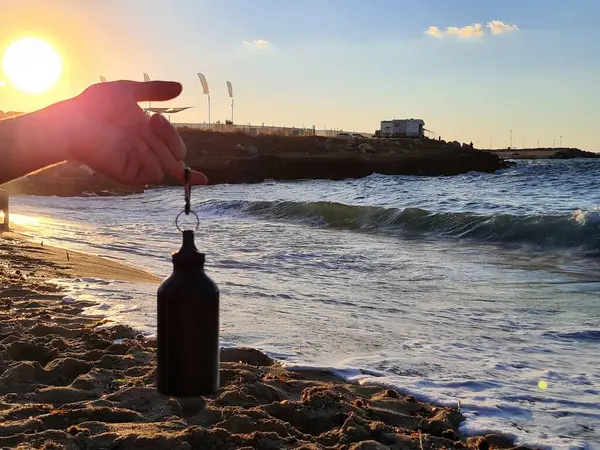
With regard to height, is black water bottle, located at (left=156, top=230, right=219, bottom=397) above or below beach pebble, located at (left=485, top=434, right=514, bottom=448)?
above

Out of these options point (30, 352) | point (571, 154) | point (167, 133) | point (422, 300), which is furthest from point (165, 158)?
point (571, 154)

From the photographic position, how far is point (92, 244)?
436 inches

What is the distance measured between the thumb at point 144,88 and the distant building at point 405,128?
72.3m

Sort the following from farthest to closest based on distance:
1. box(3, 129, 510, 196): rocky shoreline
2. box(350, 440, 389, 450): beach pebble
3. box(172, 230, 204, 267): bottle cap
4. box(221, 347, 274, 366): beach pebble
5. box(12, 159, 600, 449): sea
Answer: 1. box(3, 129, 510, 196): rocky shoreline
2. box(221, 347, 274, 366): beach pebble
3. box(12, 159, 600, 449): sea
4. box(350, 440, 389, 450): beach pebble
5. box(172, 230, 204, 267): bottle cap

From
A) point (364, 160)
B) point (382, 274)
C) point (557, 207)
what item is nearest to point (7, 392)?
point (382, 274)

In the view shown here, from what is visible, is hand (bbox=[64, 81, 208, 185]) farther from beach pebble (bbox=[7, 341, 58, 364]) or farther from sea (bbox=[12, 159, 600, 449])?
beach pebble (bbox=[7, 341, 58, 364])

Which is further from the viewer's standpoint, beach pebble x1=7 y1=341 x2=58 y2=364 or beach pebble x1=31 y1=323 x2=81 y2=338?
beach pebble x1=31 y1=323 x2=81 y2=338

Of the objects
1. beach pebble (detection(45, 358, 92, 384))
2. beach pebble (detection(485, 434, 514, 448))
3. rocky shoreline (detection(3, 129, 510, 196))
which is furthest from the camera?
rocky shoreline (detection(3, 129, 510, 196))

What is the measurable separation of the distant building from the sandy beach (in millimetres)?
70577

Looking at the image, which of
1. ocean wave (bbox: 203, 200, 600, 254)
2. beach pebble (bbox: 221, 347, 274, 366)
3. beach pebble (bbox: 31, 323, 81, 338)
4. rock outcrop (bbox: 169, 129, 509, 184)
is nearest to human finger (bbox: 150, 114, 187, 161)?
beach pebble (bbox: 221, 347, 274, 366)

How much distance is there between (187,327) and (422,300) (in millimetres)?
4835

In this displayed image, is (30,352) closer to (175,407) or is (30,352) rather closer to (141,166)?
(175,407)

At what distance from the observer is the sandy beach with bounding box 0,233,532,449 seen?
289cm

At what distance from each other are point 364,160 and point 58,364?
42.1 m
